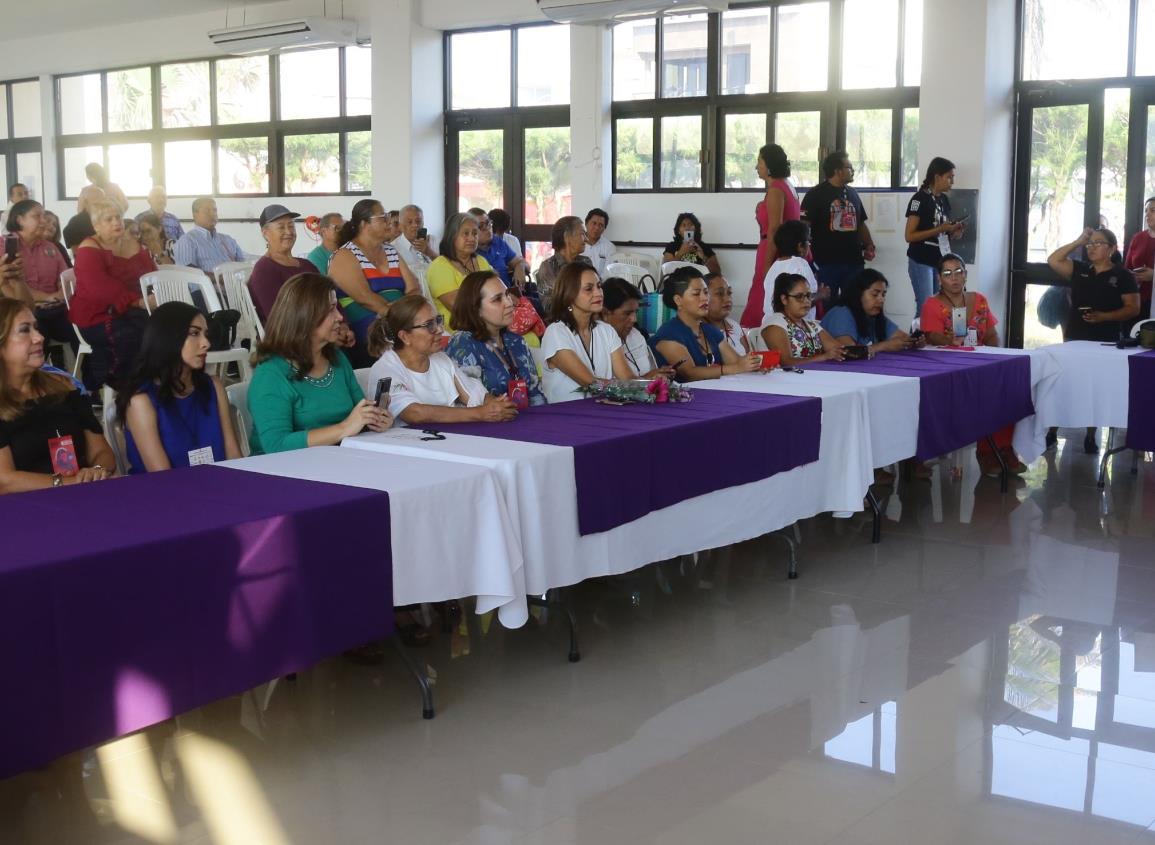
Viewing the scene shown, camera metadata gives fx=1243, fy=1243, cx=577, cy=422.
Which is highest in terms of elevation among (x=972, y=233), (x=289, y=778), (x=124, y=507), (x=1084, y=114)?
(x=1084, y=114)

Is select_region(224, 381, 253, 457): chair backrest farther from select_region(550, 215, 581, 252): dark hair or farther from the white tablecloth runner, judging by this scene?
select_region(550, 215, 581, 252): dark hair

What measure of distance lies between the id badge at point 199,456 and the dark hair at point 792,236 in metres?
4.48

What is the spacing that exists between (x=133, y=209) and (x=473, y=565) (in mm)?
13672

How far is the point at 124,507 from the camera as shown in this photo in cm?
294

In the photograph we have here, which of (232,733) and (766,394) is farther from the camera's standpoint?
(766,394)

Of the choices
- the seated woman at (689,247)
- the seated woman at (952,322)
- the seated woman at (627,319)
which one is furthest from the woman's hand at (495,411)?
the seated woman at (689,247)

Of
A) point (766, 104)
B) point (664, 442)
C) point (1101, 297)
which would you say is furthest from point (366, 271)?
point (766, 104)

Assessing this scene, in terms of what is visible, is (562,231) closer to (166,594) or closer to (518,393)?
(518,393)

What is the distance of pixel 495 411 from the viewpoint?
13.4ft

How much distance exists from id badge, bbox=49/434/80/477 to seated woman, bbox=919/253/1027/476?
181 inches

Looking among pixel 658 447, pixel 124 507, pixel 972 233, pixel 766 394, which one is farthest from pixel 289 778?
pixel 972 233

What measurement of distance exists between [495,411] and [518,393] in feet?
1.45

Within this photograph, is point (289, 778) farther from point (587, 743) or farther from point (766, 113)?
point (766, 113)

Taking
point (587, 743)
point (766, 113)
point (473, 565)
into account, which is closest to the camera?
point (587, 743)
